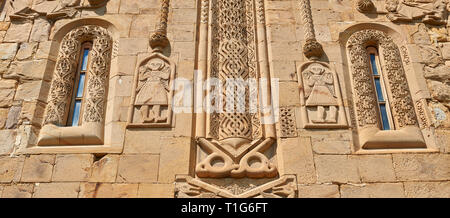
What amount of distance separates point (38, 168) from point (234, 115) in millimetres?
2842

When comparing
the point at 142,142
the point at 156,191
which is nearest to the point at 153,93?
the point at 142,142

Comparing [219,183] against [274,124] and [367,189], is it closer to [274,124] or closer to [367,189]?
[274,124]

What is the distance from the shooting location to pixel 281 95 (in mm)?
5852

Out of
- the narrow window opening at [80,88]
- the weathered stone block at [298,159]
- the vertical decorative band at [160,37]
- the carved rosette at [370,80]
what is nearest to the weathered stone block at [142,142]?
the narrow window opening at [80,88]

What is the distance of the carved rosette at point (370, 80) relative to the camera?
578 centimetres

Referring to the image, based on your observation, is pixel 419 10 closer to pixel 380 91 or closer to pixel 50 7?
pixel 380 91

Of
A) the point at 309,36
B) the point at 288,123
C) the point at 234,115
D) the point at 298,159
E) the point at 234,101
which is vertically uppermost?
Result: the point at 309,36

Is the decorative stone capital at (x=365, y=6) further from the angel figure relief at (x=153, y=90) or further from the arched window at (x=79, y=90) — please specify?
the arched window at (x=79, y=90)

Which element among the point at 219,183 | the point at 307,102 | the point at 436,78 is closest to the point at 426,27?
the point at 436,78

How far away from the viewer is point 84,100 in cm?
600

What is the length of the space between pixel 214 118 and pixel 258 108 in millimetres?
698

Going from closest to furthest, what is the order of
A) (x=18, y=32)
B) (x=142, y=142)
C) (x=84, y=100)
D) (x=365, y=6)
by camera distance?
(x=142, y=142) → (x=84, y=100) → (x=18, y=32) → (x=365, y=6)

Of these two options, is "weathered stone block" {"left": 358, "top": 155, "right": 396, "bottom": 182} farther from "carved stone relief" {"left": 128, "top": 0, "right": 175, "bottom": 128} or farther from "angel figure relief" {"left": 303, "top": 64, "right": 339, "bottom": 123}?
"carved stone relief" {"left": 128, "top": 0, "right": 175, "bottom": 128}

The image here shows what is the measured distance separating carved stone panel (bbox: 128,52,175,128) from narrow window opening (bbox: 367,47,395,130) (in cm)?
328
